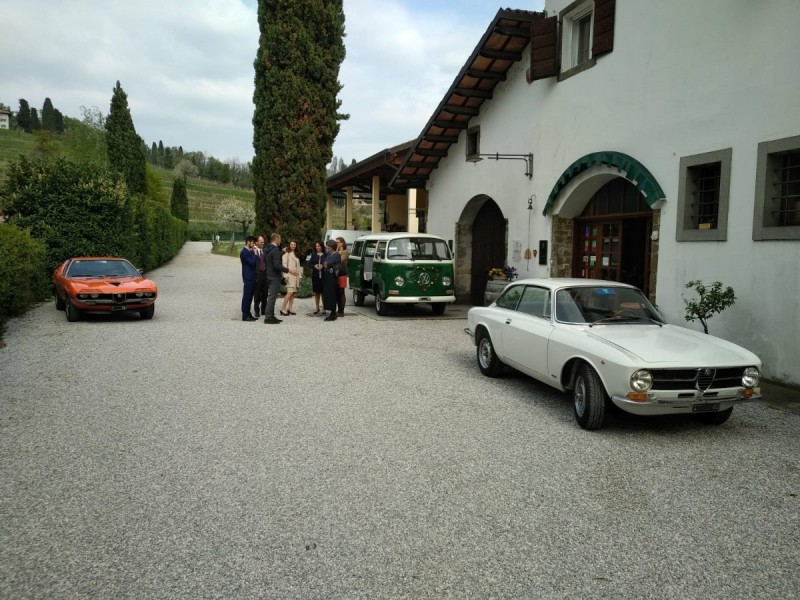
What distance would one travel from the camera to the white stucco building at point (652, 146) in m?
7.63

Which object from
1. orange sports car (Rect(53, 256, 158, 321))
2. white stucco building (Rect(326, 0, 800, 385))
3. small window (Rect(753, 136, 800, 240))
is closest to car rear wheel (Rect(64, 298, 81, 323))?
orange sports car (Rect(53, 256, 158, 321))

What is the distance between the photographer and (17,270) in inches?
481

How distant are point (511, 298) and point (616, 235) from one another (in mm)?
4994

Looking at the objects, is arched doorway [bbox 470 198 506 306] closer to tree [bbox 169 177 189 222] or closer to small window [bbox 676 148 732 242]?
small window [bbox 676 148 732 242]

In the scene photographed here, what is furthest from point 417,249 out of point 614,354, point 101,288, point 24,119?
point 24,119

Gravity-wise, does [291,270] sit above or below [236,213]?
below

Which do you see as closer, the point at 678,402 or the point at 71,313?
the point at 678,402

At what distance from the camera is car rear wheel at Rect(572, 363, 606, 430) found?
5.57 m

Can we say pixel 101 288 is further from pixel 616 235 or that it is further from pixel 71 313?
pixel 616 235

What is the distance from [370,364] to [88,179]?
12.6 meters

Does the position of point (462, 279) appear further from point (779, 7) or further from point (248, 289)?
point (779, 7)

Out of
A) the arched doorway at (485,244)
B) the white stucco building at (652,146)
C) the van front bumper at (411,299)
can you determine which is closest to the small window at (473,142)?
the white stucco building at (652,146)

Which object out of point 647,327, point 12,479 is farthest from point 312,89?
point 12,479

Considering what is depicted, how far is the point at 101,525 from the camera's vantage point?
3.62 meters
